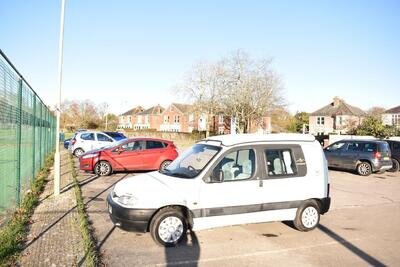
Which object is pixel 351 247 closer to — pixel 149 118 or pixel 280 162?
pixel 280 162

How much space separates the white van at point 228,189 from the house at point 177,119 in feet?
253

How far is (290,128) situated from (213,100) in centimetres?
2890

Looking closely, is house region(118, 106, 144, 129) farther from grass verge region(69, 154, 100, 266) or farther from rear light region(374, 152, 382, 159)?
grass verge region(69, 154, 100, 266)

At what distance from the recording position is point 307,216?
7652mm

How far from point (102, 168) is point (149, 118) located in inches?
3524

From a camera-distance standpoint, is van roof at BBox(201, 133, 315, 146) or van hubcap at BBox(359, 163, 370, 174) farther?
van hubcap at BBox(359, 163, 370, 174)

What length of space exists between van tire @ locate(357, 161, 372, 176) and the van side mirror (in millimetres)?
13483

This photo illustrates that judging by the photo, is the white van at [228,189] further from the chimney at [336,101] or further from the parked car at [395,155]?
the chimney at [336,101]

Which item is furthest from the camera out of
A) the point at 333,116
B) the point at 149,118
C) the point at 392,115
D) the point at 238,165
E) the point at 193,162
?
the point at 149,118

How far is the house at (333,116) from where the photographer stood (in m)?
68.1

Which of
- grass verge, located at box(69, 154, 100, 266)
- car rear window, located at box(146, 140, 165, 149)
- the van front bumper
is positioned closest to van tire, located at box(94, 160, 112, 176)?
car rear window, located at box(146, 140, 165, 149)

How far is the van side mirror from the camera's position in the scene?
6816 mm

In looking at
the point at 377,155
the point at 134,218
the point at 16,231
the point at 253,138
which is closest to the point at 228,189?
the point at 253,138

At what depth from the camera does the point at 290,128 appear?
275ft
